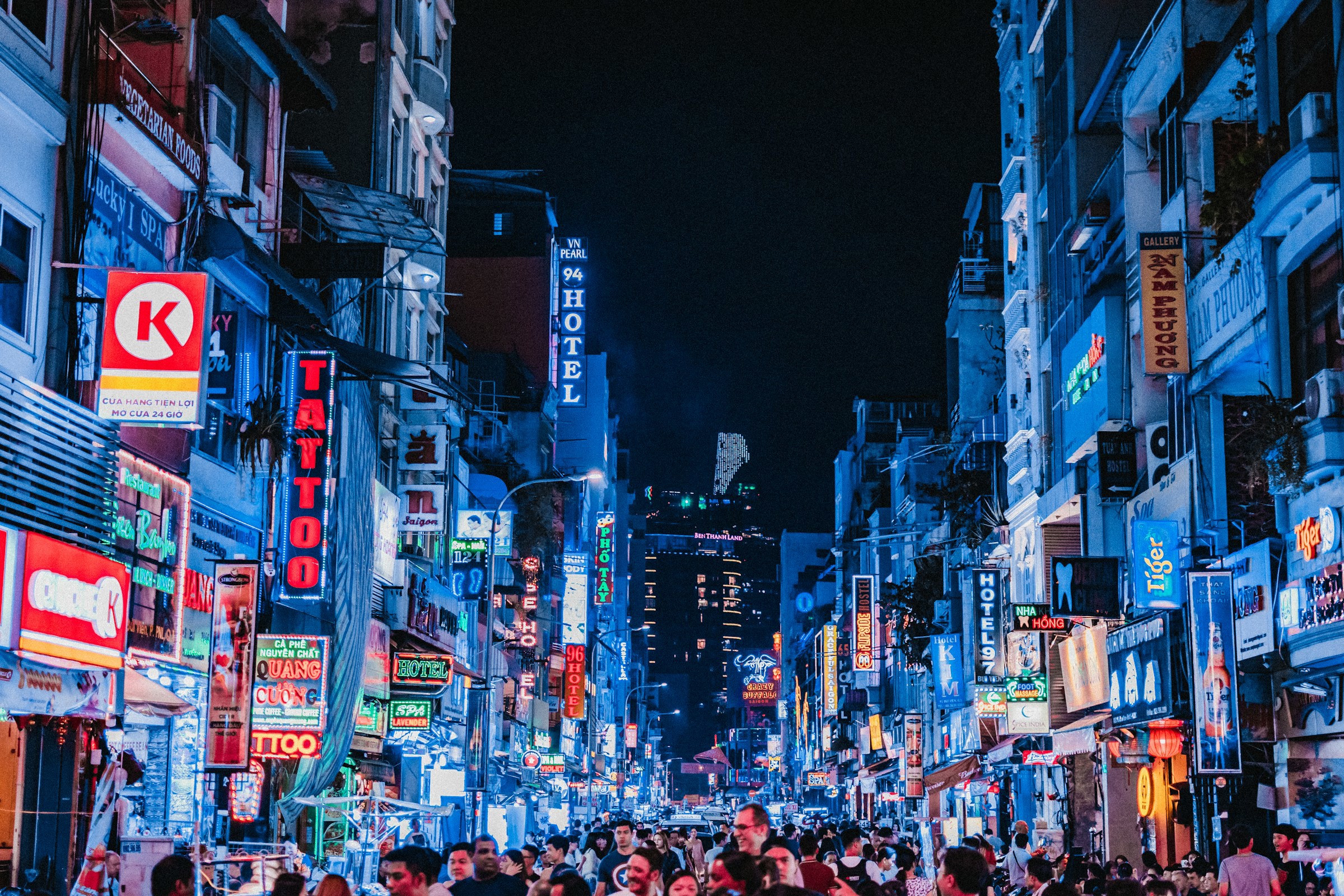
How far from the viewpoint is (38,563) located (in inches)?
594

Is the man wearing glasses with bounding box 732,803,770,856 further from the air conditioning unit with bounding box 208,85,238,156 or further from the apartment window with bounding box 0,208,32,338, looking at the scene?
the air conditioning unit with bounding box 208,85,238,156

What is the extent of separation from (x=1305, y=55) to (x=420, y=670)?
23589mm

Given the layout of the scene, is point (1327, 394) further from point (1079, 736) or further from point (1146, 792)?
point (1079, 736)

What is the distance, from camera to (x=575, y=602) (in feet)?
254

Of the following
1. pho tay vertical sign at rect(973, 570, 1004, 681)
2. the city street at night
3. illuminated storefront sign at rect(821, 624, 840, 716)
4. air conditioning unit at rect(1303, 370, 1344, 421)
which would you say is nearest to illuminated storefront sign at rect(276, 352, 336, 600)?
the city street at night

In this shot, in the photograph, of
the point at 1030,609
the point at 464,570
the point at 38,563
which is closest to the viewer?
the point at 38,563

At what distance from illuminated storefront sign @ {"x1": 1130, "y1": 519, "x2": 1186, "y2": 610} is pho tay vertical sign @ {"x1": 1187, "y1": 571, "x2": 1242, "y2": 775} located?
2.53 meters

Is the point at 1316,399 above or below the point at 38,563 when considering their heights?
above

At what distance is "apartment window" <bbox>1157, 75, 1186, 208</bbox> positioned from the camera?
2903 cm

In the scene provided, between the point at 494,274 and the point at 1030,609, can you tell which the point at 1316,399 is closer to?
the point at 1030,609

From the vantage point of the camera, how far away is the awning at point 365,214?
29.9 m

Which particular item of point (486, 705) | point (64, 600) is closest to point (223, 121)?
point (64, 600)

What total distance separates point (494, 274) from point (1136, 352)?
4478 cm

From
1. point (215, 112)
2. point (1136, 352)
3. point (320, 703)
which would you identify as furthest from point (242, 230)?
point (1136, 352)
